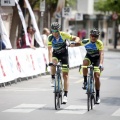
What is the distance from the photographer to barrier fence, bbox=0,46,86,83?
20797 mm

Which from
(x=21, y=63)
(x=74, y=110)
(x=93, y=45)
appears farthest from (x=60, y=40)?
(x=21, y=63)

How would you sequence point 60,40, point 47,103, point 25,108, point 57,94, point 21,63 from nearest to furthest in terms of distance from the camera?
point 57,94 < point 25,108 < point 60,40 < point 47,103 < point 21,63

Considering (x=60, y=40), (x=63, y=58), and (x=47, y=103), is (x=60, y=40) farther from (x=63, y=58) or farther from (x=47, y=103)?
(x=47, y=103)

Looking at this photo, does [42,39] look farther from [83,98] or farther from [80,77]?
[83,98]

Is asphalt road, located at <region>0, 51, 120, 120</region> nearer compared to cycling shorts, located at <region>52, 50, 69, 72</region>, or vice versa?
asphalt road, located at <region>0, 51, 120, 120</region>

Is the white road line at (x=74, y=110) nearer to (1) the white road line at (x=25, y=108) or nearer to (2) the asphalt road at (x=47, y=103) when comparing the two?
(2) the asphalt road at (x=47, y=103)

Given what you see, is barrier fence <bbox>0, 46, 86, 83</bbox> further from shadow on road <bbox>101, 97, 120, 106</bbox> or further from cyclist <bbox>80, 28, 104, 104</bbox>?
cyclist <bbox>80, 28, 104, 104</bbox>

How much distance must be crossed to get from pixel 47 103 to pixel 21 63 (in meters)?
6.31

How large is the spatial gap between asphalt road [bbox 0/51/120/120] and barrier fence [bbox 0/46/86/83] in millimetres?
345

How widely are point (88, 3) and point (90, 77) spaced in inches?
2400

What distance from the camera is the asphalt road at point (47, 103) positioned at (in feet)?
45.6

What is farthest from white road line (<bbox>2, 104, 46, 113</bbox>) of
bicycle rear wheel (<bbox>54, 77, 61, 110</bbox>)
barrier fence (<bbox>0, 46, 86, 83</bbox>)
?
barrier fence (<bbox>0, 46, 86, 83</bbox>)

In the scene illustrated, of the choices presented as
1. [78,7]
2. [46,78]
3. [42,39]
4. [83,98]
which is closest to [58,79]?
[83,98]

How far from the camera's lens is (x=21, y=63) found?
22484 mm
